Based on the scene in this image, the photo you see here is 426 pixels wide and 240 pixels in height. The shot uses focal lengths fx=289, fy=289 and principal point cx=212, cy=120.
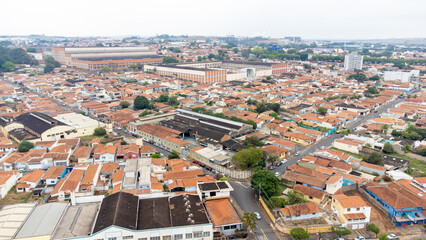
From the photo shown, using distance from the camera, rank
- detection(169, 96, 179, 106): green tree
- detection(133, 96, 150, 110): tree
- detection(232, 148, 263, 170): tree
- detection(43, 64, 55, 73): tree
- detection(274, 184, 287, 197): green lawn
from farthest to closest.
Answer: detection(43, 64, 55, 73): tree < detection(169, 96, 179, 106): green tree < detection(133, 96, 150, 110): tree < detection(232, 148, 263, 170): tree < detection(274, 184, 287, 197): green lawn

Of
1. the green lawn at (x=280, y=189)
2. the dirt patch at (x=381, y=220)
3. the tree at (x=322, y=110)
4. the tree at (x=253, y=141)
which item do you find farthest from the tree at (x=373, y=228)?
the tree at (x=322, y=110)

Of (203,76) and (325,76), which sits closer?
(203,76)

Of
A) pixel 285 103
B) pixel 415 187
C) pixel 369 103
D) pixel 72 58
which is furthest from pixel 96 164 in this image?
→ pixel 72 58

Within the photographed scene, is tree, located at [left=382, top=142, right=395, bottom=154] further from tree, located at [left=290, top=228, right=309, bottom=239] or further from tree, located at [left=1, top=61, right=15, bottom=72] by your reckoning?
tree, located at [left=1, top=61, right=15, bottom=72]

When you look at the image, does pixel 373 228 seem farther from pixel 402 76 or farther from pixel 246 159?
pixel 402 76

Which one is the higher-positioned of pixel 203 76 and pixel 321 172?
pixel 203 76

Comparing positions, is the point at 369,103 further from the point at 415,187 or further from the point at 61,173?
the point at 61,173

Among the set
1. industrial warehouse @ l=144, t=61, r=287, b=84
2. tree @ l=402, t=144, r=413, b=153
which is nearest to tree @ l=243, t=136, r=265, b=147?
tree @ l=402, t=144, r=413, b=153
